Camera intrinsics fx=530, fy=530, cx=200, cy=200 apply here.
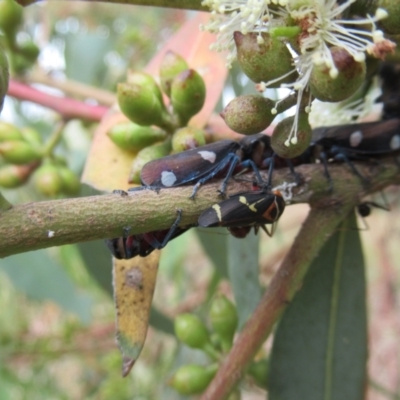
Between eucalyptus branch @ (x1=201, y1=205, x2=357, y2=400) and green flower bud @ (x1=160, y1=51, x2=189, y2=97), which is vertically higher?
green flower bud @ (x1=160, y1=51, x2=189, y2=97)

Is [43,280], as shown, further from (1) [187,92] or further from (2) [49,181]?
(1) [187,92]

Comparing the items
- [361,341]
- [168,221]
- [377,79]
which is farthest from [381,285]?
[168,221]

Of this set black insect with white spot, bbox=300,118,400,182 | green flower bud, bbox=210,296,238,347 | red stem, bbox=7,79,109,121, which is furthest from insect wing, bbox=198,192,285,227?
red stem, bbox=7,79,109,121

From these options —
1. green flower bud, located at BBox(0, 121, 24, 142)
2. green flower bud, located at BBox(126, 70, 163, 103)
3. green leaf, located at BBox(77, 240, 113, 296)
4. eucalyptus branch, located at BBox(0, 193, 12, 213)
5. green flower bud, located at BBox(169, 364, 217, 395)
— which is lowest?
green leaf, located at BBox(77, 240, 113, 296)

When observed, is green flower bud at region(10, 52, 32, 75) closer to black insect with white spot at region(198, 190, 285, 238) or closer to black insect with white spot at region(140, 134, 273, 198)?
black insect with white spot at region(140, 134, 273, 198)

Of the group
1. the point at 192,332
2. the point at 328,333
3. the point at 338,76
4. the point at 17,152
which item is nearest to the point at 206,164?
the point at 338,76

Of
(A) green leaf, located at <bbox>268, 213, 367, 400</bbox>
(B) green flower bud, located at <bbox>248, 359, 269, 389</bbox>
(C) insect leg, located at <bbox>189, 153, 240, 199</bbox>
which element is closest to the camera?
(C) insect leg, located at <bbox>189, 153, 240, 199</bbox>

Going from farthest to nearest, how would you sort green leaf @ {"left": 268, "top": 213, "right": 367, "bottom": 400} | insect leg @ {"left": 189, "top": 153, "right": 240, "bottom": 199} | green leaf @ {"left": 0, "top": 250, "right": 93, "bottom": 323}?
green leaf @ {"left": 0, "top": 250, "right": 93, "bottom": 323}
green leaf @ {"left": 268, "top": 213, "right": 367, "bottom": 400}
insect leg @ {"left": 189, "top": 153, "right": 240, "bottom": 199}

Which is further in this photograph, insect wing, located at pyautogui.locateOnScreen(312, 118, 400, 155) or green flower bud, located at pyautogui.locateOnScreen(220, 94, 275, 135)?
insect wing, located at pyautogui.locateOnScreen(312, 118, 400, 155)
